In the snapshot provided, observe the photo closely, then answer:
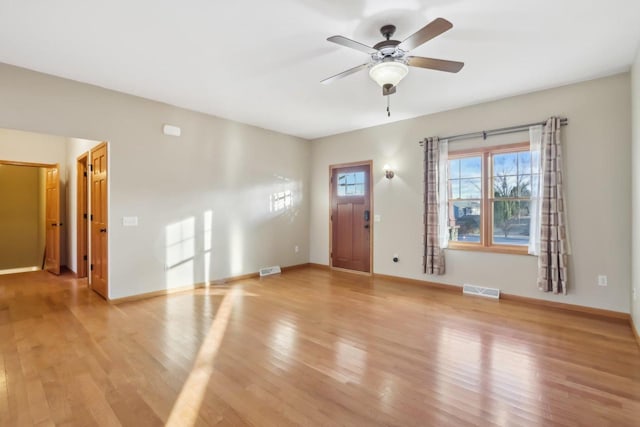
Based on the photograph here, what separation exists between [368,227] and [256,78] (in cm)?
337

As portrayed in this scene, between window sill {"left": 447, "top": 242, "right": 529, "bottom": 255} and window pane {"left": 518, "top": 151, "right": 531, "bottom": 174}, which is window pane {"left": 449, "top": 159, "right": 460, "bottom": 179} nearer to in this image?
window pane {"left": 518, "top": 151, "right": 531, "bottom": 174}

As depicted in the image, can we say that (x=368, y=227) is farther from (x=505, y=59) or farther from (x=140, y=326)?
(x=140, y=326)

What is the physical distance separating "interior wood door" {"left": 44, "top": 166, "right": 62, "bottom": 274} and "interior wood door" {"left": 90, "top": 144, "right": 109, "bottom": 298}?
1.79m

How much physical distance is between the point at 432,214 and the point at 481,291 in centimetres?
133

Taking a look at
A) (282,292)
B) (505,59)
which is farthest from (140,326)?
(505,59)

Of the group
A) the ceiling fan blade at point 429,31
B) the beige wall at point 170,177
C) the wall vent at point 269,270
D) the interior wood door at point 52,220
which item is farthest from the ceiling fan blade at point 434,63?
the interior wood door at point 52,220

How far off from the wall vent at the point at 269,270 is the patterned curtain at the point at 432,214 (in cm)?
283

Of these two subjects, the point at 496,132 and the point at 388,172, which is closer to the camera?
the point at 496,132

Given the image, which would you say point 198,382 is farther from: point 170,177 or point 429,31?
point 170,177

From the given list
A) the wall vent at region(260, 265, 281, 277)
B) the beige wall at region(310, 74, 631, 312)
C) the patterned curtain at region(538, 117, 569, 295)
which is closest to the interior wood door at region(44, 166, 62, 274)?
the wall vent at region(260, 265, 281, 277)

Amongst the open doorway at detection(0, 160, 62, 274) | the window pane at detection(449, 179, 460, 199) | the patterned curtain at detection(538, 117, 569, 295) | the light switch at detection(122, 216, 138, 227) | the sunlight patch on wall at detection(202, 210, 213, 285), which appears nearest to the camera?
the patterned curtain at detection(538, 117, 569, 295)

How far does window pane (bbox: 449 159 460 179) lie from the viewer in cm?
482

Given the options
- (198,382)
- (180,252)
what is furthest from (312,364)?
(180,252)

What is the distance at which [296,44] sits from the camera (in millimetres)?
2912
